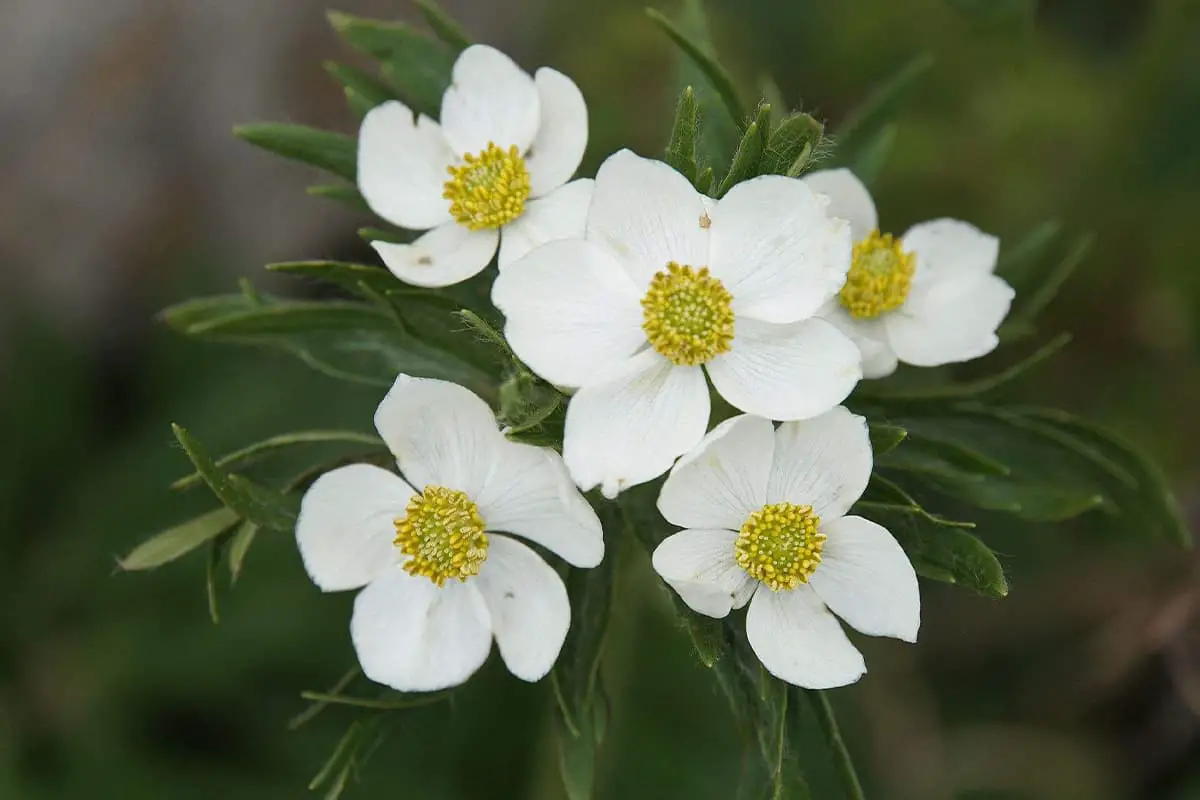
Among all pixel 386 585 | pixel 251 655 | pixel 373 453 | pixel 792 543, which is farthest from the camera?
pixel 251 655

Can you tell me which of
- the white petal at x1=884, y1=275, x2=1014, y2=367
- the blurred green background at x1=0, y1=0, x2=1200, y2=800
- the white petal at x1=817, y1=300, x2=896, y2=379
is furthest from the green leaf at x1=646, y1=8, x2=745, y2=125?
the blurred green background at x1=0, y1=0, x2=1200, y2=800

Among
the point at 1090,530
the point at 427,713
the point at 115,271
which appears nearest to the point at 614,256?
the point at 427,713

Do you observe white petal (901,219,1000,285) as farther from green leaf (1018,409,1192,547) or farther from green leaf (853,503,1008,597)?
green leaf (853,503,1008,597)

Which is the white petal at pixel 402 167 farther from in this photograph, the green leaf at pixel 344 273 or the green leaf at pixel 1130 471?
the green leaf at pixel 1130 471

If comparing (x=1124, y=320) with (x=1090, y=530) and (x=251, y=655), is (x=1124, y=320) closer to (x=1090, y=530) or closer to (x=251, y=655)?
(x=1090, y=530)

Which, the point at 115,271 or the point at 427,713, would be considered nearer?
the point at 427,713

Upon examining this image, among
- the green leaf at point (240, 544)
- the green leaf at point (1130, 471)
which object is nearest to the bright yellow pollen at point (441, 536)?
the green leaf at point (240, 544)

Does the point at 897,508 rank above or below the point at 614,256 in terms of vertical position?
below

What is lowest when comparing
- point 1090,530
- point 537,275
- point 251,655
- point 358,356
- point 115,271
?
point 251,655
